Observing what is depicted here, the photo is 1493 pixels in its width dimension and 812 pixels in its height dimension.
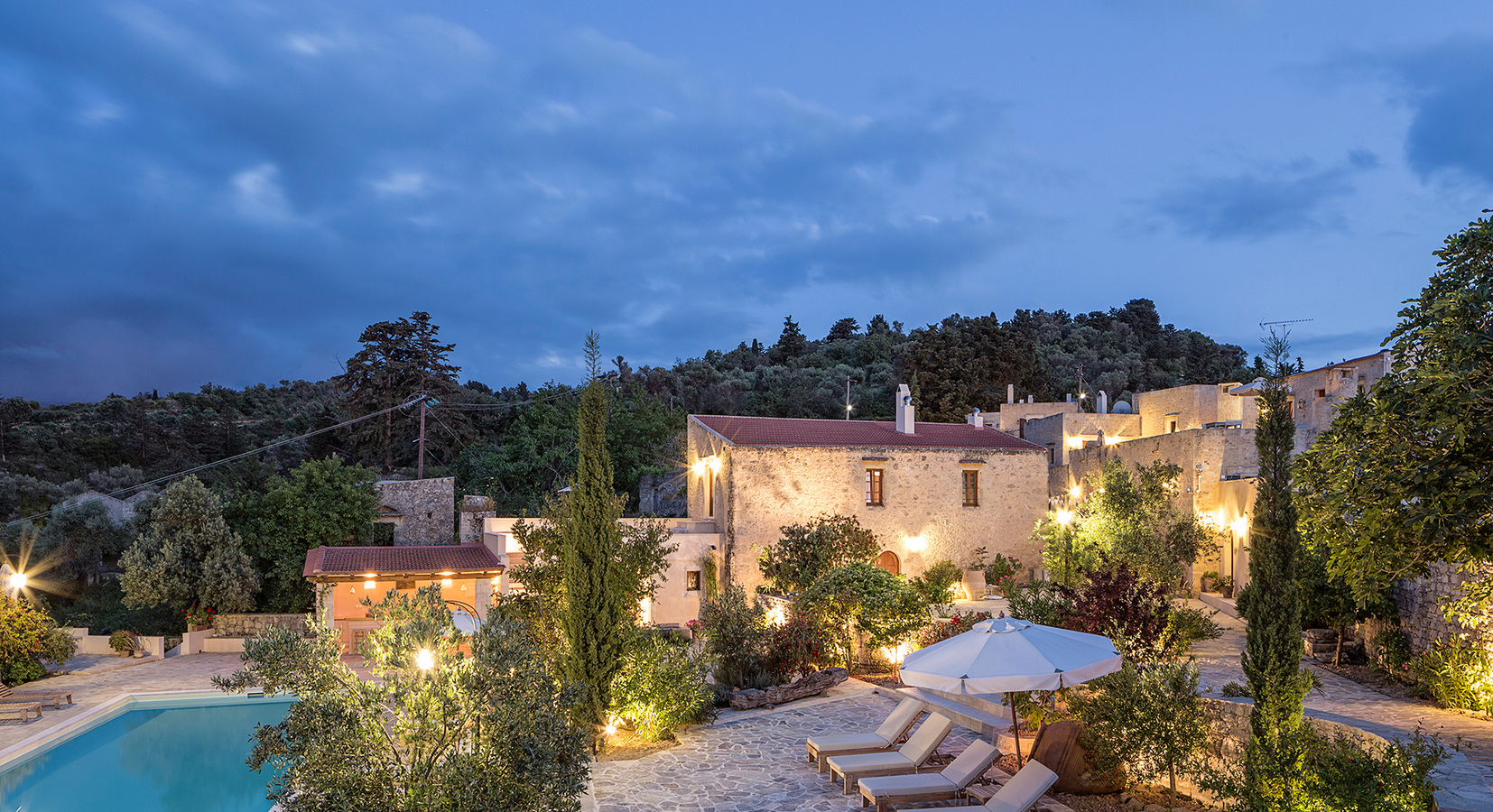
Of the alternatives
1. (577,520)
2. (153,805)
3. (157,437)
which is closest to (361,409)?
(157,437)

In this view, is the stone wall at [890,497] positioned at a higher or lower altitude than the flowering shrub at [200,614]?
higher

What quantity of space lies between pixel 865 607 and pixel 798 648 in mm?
1519

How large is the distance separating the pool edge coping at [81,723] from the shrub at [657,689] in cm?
926

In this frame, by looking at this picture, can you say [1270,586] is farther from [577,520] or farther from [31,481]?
[31,481]

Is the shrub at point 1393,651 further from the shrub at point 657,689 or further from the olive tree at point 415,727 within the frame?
the olive tree at point 415,727

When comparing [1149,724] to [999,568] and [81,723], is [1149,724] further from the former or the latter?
[81,723]

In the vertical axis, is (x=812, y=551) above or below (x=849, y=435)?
below

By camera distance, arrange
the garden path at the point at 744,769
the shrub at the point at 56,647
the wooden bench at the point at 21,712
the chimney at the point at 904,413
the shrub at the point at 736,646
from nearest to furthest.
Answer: the garden path at the point at 744,769 < the shrub at the point at 736,646 < the wooden bench at the point at 21,712 < the shrub at the point at 56,647 < the chimney at the point at 904,413

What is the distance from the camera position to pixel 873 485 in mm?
23703

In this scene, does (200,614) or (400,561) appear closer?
(400,561)

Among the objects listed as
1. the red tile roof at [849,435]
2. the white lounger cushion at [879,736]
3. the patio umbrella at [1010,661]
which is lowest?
the white lounger cushion at [879,736]

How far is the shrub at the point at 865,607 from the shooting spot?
14773 mm

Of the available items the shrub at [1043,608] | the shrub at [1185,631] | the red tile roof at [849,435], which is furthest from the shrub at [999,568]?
the shrub at [1043,608]

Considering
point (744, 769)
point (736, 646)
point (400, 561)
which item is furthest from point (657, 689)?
point (400, 561)
